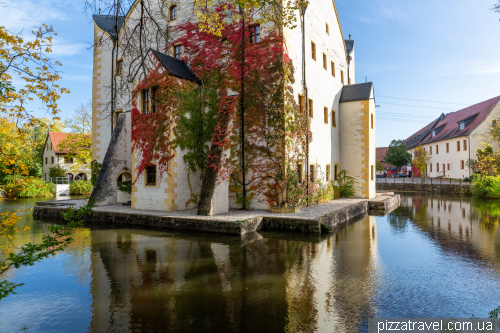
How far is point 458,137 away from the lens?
1577 inches

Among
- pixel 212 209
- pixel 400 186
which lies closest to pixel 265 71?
pixel 212 209

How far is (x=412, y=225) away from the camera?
13.7 metres

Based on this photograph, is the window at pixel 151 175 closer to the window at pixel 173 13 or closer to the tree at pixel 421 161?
the window at pixel 173 13

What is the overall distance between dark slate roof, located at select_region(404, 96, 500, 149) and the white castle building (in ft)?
79.8

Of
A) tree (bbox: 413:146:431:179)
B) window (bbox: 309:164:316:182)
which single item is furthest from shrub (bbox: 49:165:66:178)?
tree (bbox: 413:146:431:179)

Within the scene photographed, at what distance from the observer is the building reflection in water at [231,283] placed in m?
4.87

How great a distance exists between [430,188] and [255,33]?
2627 cm

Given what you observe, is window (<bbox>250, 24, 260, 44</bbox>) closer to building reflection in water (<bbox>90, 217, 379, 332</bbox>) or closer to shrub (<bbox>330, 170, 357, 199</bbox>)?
building reflection in water (<bbox>90, 217, 379, 332</bbox>)

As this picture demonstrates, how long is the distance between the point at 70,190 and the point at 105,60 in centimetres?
1650

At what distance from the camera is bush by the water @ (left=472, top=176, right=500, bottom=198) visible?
24.6 metres

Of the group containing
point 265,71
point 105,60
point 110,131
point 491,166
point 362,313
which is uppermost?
point 105,60

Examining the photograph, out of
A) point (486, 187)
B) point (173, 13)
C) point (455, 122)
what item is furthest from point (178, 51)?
point (455, 122)

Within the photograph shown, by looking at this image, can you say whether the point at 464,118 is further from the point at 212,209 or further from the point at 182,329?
the point at 182,329

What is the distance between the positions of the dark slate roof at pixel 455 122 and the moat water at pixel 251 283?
33.7 metres
